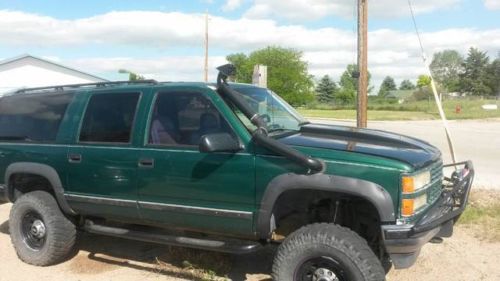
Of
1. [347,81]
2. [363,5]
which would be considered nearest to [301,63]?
[347,81]

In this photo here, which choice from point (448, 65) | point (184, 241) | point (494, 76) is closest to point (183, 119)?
point (184, 241)

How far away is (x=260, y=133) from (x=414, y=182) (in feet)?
4.14

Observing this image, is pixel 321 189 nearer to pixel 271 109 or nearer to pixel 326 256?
pixel 326 256

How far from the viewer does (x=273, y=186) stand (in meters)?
4.24

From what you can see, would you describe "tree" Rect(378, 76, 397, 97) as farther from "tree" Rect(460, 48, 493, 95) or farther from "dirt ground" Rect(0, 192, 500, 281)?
"dirt ground" Rect(0, 192, 500, 281)

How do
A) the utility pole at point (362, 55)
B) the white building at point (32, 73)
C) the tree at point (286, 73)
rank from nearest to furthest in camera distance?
the utility pole at point (362, 55), the white building at point (32, 73), the tree at point (286, 73)

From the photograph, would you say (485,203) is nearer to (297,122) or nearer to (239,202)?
(297,122)

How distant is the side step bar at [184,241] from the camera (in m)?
4.50

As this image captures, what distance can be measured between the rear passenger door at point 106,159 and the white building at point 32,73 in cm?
3273

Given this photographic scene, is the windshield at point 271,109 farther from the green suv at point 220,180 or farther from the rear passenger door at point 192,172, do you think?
the rear passenger door at point 192,172

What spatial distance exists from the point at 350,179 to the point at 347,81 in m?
106

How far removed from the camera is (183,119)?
488cm

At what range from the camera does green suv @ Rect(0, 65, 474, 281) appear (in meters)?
4.04

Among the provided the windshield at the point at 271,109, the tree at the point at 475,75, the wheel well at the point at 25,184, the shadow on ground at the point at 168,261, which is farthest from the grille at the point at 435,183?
the tree at the point at 475,75
